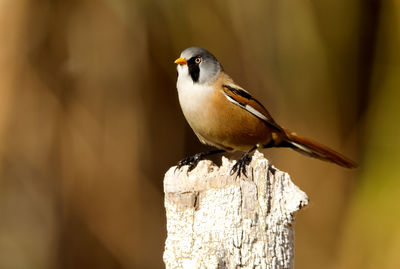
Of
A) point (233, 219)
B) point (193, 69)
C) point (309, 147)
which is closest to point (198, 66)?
point (193, 69)

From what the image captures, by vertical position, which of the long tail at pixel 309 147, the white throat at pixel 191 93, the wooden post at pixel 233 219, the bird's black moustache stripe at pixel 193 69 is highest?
the bird's black moustache stripe at pixel 193 69

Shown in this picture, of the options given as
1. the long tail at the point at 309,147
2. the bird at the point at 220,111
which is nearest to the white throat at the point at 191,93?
the bird at the point at 220,111

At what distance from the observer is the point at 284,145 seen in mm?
3484

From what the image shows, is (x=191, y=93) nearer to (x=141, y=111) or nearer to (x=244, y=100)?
(x=244, y=100)

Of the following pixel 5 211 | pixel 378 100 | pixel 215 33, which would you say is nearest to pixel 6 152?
pixel 5 211

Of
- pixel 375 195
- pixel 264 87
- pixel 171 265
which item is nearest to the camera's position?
pixel 171 265

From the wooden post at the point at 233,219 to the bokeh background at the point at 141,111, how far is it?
81.8 inches

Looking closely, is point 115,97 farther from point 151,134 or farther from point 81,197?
point 81,197

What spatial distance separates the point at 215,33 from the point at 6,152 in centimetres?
144

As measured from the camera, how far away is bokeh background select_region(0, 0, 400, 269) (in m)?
3.85

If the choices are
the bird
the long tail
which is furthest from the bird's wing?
the long tail

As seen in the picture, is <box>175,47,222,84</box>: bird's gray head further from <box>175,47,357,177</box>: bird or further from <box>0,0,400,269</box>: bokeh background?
<box>0,0,400,269</box>: bokeh background

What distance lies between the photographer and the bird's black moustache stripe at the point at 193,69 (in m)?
3.19

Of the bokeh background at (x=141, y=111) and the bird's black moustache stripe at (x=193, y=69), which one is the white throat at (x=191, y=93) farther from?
the bokeh background at (x=141, y=111)
